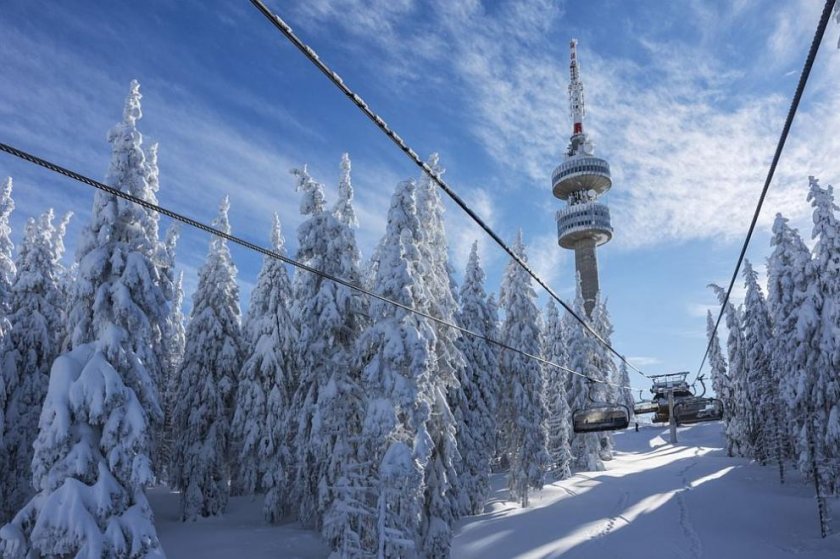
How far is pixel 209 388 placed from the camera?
32469 millimetres

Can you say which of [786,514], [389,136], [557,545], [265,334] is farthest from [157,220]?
[786,514]

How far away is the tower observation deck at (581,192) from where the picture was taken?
123625 millimetres

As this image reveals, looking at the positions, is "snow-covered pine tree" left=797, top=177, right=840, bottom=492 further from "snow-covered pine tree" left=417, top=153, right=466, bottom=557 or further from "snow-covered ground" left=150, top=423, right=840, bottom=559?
"snow-covered pine tree" left=417, top=153, right=466, bottom=557

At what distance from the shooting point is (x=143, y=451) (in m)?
16.8

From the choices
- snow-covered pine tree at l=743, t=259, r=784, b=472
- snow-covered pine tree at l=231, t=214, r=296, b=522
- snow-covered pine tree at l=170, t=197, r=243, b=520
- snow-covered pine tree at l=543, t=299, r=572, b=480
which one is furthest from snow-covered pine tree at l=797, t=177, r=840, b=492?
snow-covered pine tree at l=170, t=197, r=243, b=520

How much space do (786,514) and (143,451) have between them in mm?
33814

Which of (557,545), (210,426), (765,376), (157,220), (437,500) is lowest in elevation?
(557,545)

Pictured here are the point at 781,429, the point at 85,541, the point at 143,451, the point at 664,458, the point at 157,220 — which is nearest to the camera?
the point at 85,541

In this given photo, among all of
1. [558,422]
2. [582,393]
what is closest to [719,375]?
[582,393]

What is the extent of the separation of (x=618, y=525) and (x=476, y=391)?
10530mm

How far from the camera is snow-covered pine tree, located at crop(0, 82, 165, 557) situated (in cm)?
1469

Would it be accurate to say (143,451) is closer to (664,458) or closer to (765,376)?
(765,376)

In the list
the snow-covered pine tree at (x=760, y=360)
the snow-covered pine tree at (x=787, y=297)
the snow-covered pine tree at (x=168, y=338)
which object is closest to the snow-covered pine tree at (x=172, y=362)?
the snow-covered pine tree at (x=168, y=338)

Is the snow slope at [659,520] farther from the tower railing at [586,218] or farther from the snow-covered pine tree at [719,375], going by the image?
the tower railing at [586,218]
